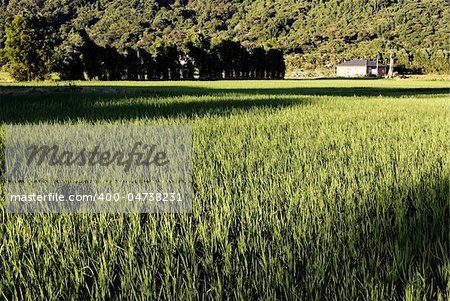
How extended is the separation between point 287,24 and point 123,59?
99.2 metres

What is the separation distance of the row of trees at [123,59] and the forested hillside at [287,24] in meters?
26.2

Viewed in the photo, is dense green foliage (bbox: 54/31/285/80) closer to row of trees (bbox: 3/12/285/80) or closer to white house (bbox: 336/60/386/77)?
row of trees (bbox: 3/12/285/80)

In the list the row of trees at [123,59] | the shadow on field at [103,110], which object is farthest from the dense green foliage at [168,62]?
the shadow on field at [103,110]

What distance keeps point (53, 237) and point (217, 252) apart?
700mm

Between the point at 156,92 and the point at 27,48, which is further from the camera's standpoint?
the point at 27,48

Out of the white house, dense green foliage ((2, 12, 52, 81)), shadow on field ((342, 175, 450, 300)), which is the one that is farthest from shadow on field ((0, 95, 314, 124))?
the white house

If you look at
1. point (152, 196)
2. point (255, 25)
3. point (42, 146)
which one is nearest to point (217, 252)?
point (152, 196)

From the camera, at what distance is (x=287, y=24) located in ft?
439

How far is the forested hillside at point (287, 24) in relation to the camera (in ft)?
312

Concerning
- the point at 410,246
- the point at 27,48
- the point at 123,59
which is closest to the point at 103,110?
the point at 410,246

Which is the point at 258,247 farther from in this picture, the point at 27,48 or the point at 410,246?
the point at 27,48

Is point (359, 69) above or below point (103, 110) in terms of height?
above

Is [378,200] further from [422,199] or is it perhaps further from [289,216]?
[289,216]

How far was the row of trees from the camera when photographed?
37844mm
